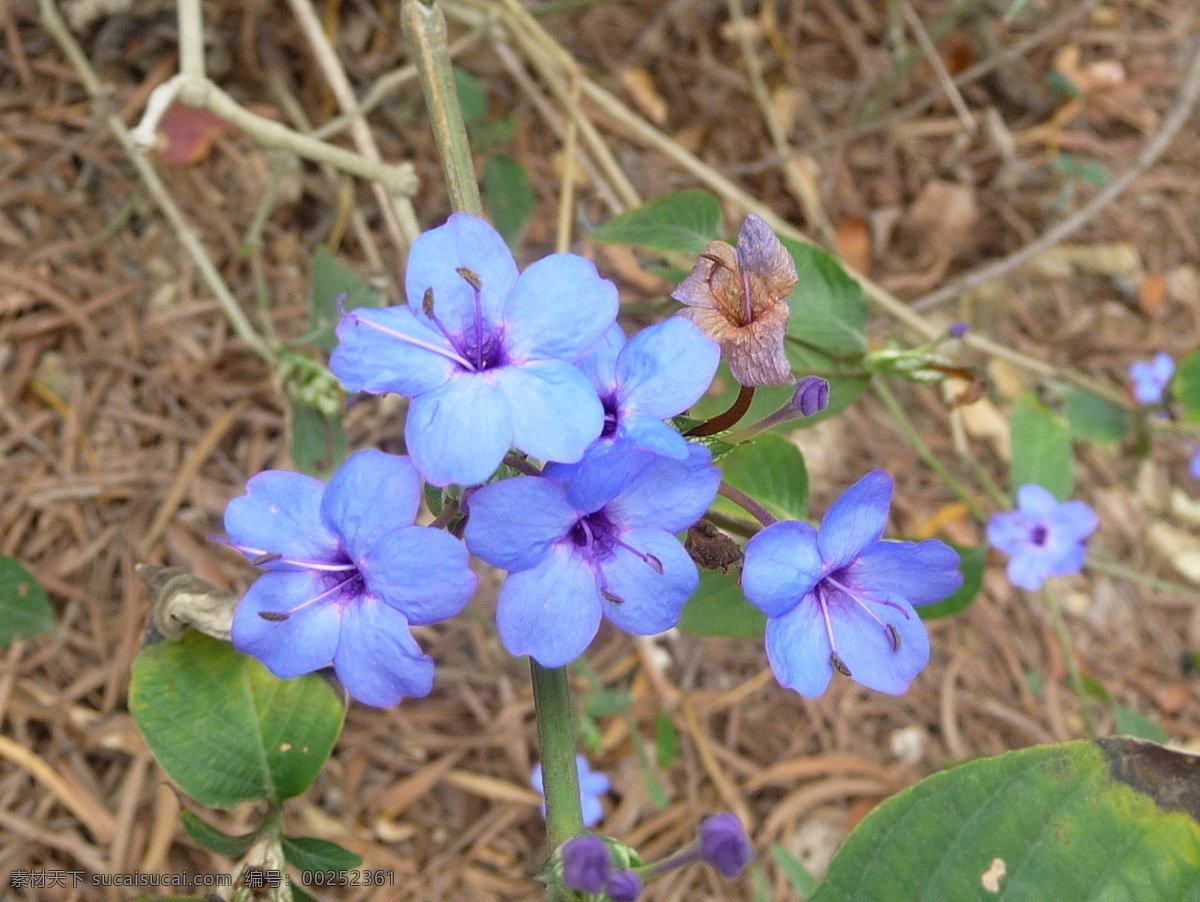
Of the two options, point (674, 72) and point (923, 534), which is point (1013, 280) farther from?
point (674, 72)

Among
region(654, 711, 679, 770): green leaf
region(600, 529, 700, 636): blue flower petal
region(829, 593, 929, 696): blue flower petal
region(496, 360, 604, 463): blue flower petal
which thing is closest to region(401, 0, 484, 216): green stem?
region(496, 360, 604, 463): blue flower petal

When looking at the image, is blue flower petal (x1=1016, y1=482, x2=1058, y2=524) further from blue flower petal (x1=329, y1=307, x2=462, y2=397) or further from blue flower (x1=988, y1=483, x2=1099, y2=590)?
blue flower petal (x1=329, y1=307, x2=462, y2=397)

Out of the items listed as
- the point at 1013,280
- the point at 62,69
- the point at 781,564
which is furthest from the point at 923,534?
the point at 62,69

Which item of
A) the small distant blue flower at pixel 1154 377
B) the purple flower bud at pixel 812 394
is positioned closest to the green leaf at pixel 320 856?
the purple flower bud at pixel 812 394

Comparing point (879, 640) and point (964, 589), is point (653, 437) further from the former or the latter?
point (964, 589)

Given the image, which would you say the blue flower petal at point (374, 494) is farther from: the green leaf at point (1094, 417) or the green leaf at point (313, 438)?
the green leaf at point (1094, 417)

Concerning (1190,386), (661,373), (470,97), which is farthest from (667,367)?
(1190,386)

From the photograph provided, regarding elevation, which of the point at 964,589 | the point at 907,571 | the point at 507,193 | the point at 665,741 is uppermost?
the point at 907,571
